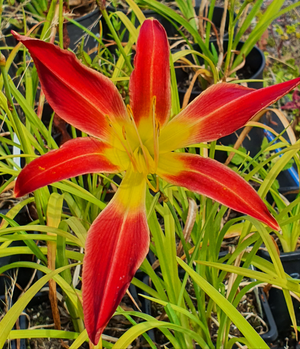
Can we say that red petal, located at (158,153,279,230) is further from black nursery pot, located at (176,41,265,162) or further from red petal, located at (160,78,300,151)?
black nursery pot, located at (176,41,265,162)

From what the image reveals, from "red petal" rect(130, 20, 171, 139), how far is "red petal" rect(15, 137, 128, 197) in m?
0.12

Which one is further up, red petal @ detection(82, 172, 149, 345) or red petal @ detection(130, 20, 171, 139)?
red petal @ detection(130, 20, 171, 139)

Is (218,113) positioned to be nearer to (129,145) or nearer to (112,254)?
(129,145)

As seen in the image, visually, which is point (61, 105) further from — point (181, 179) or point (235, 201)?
point (235, 201)

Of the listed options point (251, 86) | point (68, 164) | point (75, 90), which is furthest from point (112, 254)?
point (251, 86)

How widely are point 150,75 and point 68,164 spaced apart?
0.87ft

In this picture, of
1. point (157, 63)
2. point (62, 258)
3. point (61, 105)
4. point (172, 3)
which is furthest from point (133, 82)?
point (172, 3)

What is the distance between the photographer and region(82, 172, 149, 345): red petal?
1.82 ft

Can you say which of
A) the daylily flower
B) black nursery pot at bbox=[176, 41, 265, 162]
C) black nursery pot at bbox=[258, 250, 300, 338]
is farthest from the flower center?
black nursery pot at bbox=[176, 41, 265, 162]

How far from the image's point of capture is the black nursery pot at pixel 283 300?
1268 mm

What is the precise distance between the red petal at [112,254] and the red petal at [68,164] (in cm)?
7

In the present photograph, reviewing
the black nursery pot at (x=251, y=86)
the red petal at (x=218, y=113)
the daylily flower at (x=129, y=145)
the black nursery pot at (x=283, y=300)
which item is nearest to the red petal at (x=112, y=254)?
the daylily flower at (x=129, y=145)

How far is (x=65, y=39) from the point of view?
1203mm

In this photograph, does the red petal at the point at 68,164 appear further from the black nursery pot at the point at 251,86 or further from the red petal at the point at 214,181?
the black nursery pot at the point at 251,86
